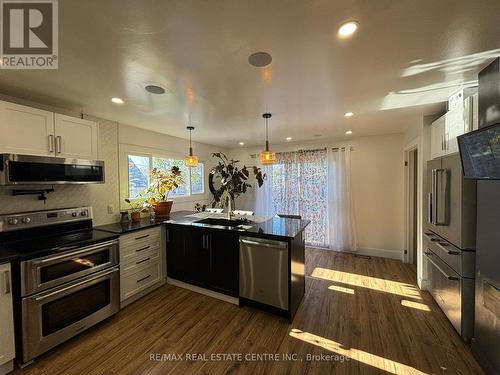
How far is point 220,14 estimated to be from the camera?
1119 millimetres

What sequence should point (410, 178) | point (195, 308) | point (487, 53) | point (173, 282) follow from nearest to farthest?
point (487, 53) → point (195, 308) → point (173, 282) → point (410, 178)

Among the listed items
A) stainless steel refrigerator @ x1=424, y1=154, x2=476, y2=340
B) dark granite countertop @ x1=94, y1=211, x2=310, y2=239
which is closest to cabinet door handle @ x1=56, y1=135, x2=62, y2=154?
dark granite countertop @ x1=94, y1=211, x2=310, y2=239

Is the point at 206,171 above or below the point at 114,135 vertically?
below

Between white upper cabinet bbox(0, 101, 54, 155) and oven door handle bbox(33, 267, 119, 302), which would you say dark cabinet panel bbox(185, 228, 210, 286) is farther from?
white upper cabinet bbox(0, 101, 54, 155)

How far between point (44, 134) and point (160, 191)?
162 centimetres

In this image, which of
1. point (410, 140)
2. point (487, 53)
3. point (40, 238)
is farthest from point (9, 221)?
point (410, 140)

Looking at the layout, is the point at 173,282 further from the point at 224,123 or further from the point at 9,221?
the point at 224,123

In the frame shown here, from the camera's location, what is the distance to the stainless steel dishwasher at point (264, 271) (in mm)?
2197

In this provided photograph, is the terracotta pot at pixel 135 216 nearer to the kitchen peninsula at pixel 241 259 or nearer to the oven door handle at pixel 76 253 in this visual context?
the kitchen peninsula at pixel 241 259

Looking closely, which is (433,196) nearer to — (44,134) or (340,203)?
(340,203)

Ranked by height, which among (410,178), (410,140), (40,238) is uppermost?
(410,140)

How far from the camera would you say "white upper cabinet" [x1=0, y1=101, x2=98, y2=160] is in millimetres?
1875

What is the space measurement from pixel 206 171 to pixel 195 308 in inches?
128

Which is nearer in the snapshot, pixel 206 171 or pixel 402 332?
pixel 402 332
